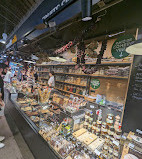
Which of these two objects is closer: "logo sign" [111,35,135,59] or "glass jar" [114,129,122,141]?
"glass jar" [114,129,122,141]

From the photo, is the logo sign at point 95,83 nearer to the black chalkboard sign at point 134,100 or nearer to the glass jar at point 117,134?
the black chalkboard sign at point 134,100

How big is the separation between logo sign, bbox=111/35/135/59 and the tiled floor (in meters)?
4.21

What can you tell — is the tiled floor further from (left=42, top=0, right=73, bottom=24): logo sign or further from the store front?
(left=42, top=0, right=73, bottom=24): logo sign

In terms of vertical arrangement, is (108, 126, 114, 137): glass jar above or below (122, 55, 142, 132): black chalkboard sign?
below

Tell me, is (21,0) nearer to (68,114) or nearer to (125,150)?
(68,114)

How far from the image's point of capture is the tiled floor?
2131 millimetres

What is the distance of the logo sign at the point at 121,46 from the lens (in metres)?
2.92

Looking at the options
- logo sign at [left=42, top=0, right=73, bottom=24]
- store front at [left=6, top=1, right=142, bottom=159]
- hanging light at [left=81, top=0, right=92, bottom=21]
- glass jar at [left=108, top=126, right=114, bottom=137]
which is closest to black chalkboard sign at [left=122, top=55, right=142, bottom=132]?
store front at [left=6, top=1, right=142, bottom=159]

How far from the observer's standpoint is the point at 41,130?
1.87 m

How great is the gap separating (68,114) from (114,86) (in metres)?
2.66

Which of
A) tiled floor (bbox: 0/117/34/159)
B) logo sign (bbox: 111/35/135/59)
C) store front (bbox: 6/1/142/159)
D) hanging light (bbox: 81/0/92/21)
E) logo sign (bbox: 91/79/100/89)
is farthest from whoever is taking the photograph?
logo sign (bbox: 91/79/100/89)

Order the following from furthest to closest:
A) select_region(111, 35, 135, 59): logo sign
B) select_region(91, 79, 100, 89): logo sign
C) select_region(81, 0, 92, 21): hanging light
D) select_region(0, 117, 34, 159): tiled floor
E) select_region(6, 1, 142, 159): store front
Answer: select_region(91, 79, 100, 89): logo sign < select_region(111, 35, 135, 59): logo sign < select_region(0, 117, 34, 159): tiled floor < select_region(6, 1, 142, 159): store front < select_region(81, 0, 92, 21): hanging light

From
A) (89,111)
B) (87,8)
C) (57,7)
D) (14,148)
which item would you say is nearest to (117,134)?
(89,111)

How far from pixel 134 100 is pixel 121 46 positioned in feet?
6.76
